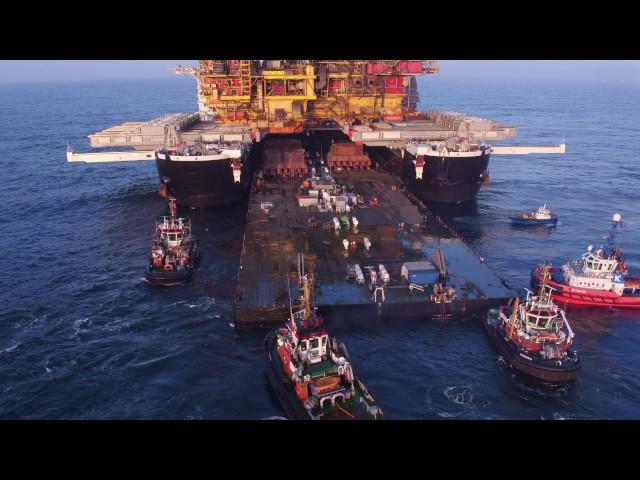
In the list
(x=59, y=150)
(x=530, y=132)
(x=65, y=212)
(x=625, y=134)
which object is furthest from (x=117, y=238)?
(x=625, y=134)

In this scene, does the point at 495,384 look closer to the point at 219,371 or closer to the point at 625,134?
the point at 219,371

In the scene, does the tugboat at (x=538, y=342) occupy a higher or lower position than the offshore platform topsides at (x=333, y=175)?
lower

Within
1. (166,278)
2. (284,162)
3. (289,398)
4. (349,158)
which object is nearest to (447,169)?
(349,158)

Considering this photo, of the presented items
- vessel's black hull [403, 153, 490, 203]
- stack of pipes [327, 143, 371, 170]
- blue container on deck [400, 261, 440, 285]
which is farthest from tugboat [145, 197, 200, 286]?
stack of pipes [327, 143, 371, 170]

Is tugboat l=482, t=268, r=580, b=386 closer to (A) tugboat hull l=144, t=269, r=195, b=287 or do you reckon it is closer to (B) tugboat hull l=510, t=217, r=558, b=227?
(A) tugboat hull l=144, t=269, r=195, b=287

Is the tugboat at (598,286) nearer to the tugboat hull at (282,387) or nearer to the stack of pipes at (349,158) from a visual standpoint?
the tugboat hull at (282,387)

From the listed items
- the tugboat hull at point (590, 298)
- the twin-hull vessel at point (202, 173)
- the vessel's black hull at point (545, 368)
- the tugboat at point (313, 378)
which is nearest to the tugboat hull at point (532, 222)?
the tugboat hull at point (590, 298)
